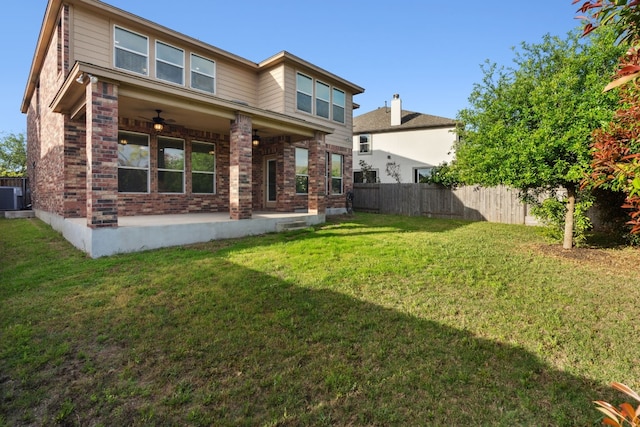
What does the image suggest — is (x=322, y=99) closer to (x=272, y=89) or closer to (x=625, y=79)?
(x=272, y=89)

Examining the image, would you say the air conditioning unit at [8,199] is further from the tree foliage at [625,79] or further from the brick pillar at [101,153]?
the tree foliage at [625,79]

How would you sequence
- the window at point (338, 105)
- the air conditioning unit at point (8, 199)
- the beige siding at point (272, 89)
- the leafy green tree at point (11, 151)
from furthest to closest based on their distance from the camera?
the leafy green tree at point (11, 151) < the window at point (338, 105) < the air conditioning unit at point (8, 199) < the beige siding at point (272, 89)

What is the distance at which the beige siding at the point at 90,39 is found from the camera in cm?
823

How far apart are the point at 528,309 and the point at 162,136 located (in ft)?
32.7

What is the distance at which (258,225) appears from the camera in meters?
8.23

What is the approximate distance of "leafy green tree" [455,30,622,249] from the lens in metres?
5.54

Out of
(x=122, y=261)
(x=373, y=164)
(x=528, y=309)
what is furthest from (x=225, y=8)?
(x=373, y=164)

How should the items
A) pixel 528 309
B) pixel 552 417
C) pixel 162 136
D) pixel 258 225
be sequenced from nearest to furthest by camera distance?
pixel 552 417 → pixel 528 309 → pixel 258 225 → pixel 162 136

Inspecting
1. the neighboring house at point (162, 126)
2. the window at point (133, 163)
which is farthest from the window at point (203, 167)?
the window at point (133, 163)

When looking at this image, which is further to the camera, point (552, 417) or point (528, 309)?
point (528, 309)

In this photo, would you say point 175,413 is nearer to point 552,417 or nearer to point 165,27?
point 552,417

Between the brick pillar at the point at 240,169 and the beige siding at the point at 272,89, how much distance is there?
401 centimetres

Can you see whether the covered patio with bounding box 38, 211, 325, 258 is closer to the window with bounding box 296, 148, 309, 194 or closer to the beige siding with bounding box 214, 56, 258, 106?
the window with bounding box 296, 148, 309, 194

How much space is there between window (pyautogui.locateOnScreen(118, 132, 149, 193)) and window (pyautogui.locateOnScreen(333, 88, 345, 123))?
754 cm
